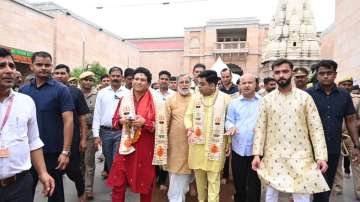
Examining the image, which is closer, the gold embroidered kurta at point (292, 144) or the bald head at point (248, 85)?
the gold embroidered kurta at point (292, 144)

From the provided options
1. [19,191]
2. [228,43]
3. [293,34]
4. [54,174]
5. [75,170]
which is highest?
[228,43]

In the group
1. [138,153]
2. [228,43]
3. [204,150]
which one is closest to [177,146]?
[204,150]

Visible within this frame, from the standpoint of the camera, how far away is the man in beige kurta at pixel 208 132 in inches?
160

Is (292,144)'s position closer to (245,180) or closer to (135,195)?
(245,180)

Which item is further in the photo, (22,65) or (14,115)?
(22,65)

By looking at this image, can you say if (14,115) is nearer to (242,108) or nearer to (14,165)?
(14,165)

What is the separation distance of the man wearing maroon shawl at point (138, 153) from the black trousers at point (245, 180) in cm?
111

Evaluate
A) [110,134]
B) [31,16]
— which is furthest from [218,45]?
[110,134]

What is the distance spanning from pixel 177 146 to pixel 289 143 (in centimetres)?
148

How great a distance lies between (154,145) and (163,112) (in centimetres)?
42

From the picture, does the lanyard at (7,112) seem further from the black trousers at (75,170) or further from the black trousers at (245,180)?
the black trousers at (245,180)

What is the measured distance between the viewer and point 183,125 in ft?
13.9

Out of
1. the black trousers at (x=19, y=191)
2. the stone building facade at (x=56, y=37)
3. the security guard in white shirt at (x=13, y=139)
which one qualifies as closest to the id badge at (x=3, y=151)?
the security guard in white shirt at (x=13, y=139)

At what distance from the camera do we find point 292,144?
3307 mm
